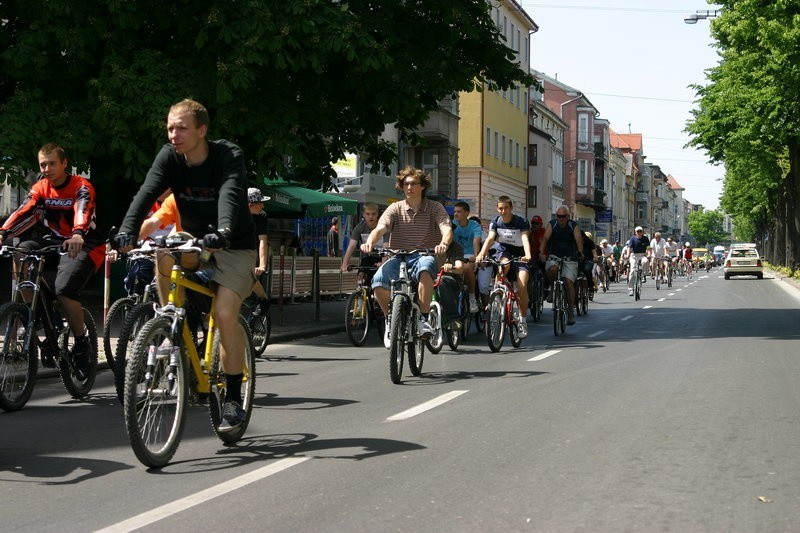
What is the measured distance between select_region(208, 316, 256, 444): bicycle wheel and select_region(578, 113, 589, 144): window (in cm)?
10286

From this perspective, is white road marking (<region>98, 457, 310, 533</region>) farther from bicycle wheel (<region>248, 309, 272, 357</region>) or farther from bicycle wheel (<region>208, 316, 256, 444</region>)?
bicycle wheel (<region>248, 309, 272, 357</region>)

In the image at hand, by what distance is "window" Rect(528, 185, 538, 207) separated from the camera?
8162cm

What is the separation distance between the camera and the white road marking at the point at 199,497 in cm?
521

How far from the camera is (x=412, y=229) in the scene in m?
11.9

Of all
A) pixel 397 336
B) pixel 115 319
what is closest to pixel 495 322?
pixel 397 336

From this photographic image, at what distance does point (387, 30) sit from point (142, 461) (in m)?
12.4

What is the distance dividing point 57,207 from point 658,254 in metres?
31.5

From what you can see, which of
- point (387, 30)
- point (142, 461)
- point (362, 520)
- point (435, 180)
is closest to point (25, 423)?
point (142, 461)

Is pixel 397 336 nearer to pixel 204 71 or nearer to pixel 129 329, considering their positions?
pixel 129 329

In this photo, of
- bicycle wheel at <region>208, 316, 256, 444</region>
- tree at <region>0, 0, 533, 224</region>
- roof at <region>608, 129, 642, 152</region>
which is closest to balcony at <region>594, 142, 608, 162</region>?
roof at <region>608, 129, 642, 152</region>

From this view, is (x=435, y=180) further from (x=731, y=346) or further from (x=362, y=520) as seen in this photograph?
(x=362, y=520)

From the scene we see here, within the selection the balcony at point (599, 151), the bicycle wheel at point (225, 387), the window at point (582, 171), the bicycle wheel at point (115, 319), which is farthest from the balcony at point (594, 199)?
the bicycle wheel at point (225, 387)

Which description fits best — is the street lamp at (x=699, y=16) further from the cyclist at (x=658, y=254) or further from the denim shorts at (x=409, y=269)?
the denim shorts at (x=409, y=269)

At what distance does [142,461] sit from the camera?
634cm
